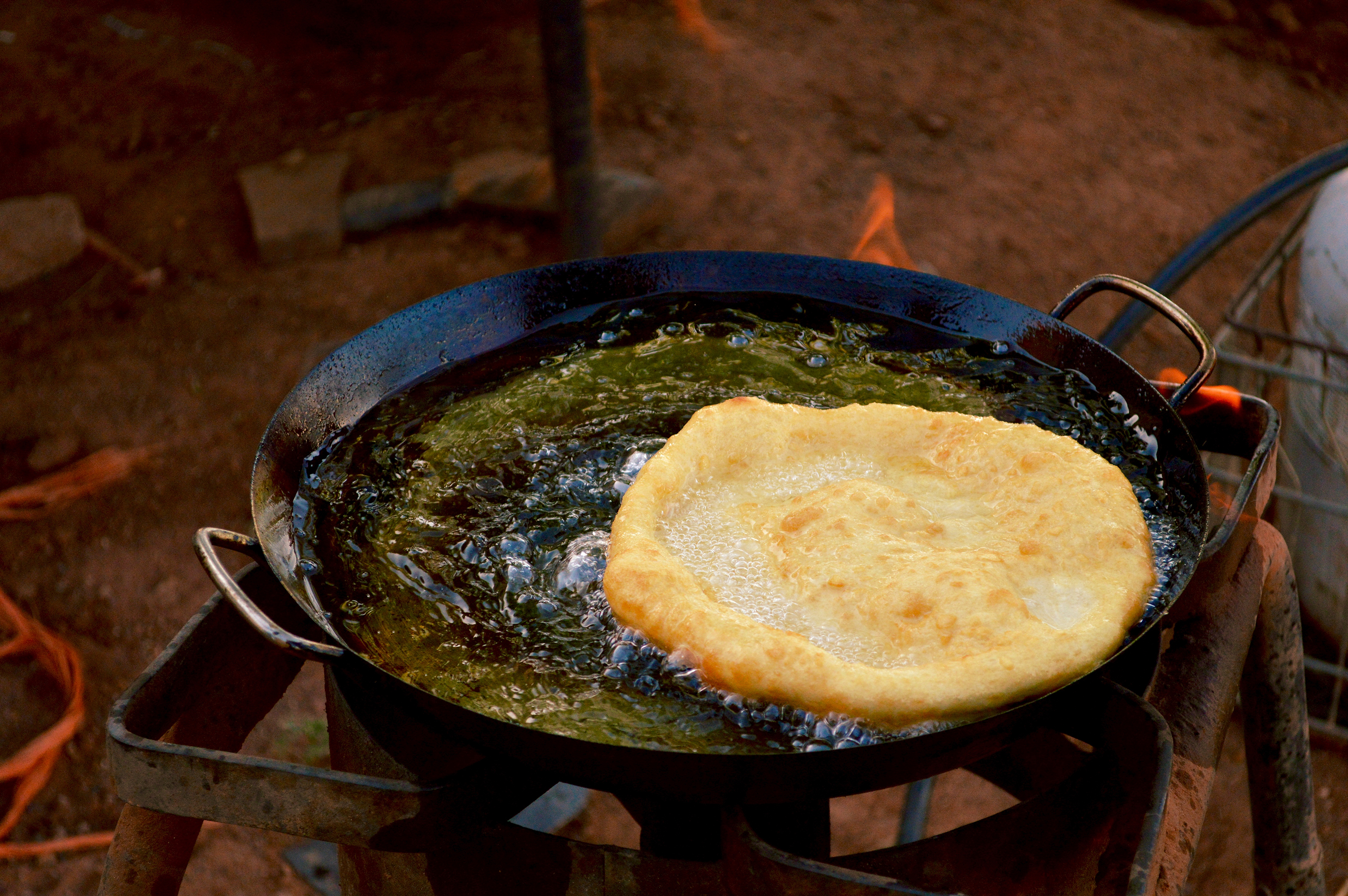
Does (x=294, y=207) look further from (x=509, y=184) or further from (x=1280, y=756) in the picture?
(x=1280, y=756)

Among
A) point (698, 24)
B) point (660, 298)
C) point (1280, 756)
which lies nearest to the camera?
point (1280, 756)

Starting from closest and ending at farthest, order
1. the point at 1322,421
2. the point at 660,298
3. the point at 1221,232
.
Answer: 1. the point at 660,298
2. the point at 1221,232
3. the point at 1322,421

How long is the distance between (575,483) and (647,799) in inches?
25.3

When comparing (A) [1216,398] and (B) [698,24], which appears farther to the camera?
(B) [698,24]

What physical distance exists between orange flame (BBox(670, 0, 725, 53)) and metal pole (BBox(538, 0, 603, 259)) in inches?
117


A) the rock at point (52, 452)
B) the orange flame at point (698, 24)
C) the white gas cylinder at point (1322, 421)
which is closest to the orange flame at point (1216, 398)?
the white gas cylinder at point (1322, 421)

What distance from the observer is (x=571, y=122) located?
16.7 ft

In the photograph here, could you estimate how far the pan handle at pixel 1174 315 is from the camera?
2068 millimetres

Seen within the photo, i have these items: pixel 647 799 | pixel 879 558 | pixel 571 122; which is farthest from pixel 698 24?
pixel 647 799

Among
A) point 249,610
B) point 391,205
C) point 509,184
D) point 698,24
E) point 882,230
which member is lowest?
point 882,230

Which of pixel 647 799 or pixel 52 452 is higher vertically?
pixel 647 799

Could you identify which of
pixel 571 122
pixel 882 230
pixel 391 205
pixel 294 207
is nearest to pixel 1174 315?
pixel 571 122

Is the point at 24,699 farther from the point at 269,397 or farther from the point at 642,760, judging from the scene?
the point at 642,760

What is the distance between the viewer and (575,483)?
2.20 metres
